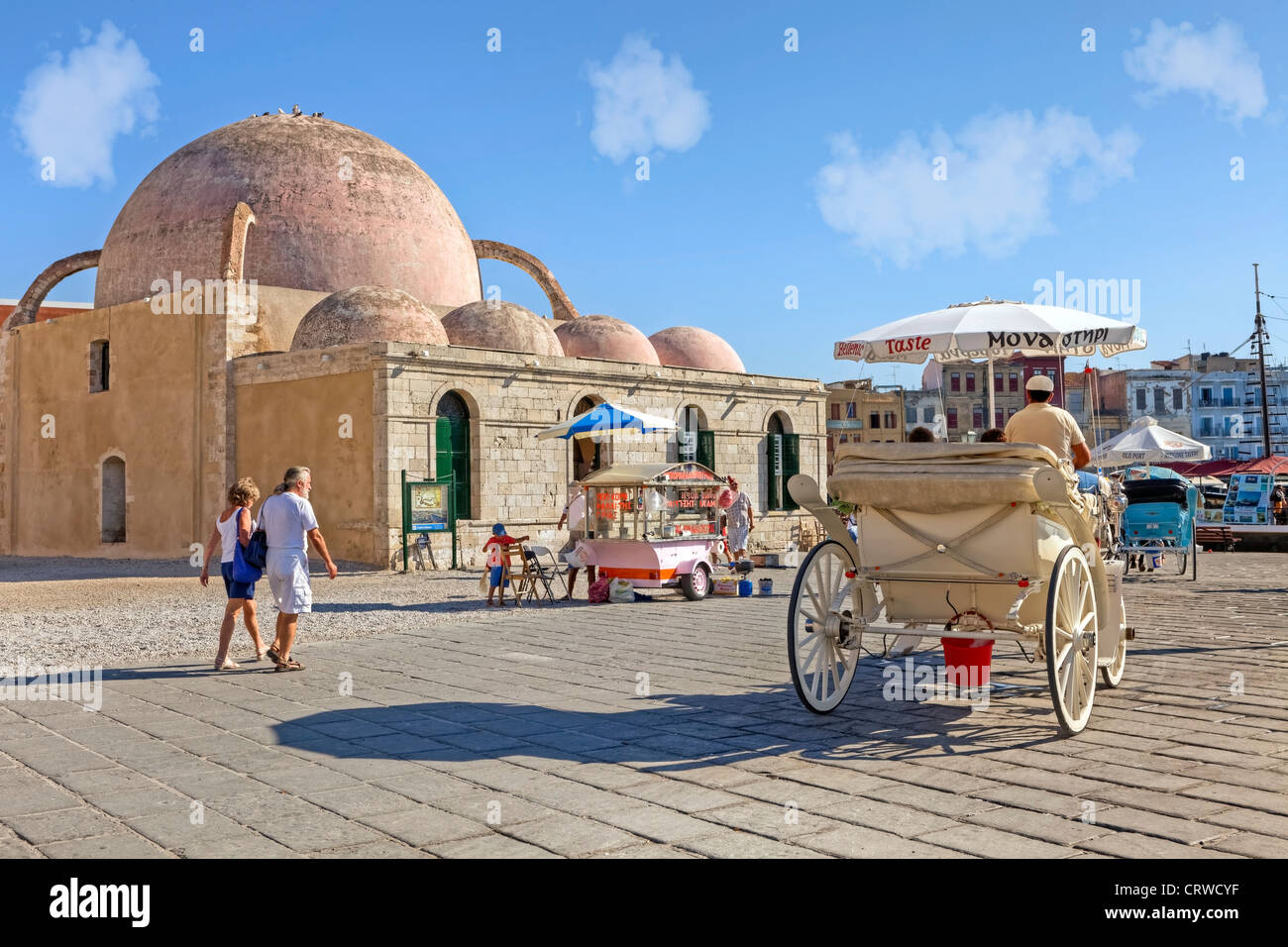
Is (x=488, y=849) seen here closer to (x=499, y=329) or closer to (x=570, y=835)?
(x=570, y=835)

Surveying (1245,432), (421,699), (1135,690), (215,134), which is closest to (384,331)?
(215,134)

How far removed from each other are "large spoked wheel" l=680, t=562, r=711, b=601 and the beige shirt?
729 cm

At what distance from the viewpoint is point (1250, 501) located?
86.2ft

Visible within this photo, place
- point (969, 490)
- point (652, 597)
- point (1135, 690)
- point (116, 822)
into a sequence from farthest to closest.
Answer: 1. point (652, 597)
2. point (1135, 690)
3. point (969, 490)
4. point (116, 822)

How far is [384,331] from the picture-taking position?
2131 centimetres

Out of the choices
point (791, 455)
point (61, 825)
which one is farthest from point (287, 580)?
point (791, 455)

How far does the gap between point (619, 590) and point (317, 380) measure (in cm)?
996

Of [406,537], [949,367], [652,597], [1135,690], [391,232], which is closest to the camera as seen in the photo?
[1135,690]

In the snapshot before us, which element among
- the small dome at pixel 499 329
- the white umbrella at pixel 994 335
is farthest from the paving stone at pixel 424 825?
the small dome at pixel 499 329

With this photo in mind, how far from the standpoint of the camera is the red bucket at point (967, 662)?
21.7ft

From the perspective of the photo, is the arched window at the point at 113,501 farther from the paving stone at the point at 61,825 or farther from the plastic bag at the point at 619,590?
Result: the paving stone at the point at 61,825

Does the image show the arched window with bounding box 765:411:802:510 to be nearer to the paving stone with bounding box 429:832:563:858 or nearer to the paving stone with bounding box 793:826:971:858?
the paving stone with bounding box 793:826:971:858
